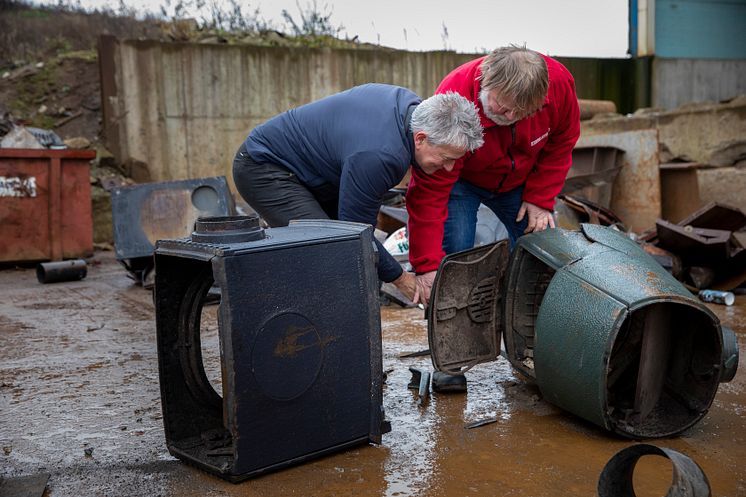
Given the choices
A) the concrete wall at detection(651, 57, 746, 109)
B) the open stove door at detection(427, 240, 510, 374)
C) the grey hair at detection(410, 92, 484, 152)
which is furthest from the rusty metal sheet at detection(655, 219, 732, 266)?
the concrete wall at detection(651, 57, 746, 109)

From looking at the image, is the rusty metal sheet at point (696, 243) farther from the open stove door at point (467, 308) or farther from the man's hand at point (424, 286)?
the man's hand at point (424, 286)

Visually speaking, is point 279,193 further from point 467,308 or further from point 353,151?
point 467,308

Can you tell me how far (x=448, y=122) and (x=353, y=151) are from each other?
379mm

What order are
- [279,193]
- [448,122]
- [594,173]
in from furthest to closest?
[594,173] < [279,193] < [448,122]

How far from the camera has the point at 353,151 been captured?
2867 millimetres

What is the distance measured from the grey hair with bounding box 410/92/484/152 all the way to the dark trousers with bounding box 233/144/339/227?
567mm

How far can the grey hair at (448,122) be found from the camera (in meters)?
2.82

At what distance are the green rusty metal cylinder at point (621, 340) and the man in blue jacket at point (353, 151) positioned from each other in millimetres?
627

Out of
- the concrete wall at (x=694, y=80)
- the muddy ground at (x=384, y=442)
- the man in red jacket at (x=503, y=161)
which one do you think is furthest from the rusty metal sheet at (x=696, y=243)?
the concrete wall at (x=694, y=80)

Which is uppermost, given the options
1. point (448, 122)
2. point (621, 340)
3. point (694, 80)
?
point (694, 80)

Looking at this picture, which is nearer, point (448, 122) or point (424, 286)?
point (448, 122)

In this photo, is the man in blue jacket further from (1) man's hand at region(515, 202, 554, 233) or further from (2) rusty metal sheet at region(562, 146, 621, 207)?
(2) rusty metal sheet at region(562, 146, 621, 207)

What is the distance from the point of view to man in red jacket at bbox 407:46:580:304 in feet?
9.84

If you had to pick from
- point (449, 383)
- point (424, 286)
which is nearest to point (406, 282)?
point (424, 286)
